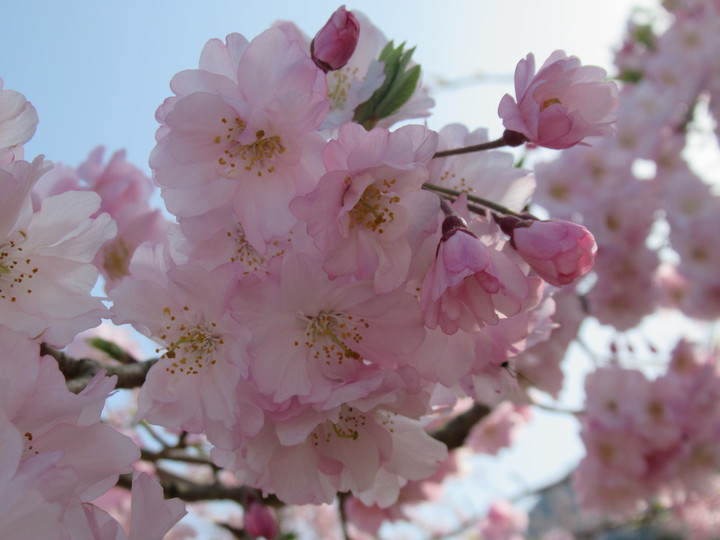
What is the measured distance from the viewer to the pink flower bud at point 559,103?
77 centimetres

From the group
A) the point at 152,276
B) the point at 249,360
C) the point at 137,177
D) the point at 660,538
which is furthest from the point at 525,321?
the point at 660,538

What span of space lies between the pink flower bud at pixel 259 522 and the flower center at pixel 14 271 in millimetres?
886

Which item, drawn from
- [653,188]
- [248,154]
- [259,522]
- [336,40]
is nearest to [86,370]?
[248,154]

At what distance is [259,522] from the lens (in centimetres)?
150

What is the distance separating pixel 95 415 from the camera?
2.19ft

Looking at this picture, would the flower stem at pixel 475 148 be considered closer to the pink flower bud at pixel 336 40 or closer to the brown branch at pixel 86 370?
the pink flower bud at pixel 336 40

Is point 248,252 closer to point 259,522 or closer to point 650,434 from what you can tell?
point 259,522

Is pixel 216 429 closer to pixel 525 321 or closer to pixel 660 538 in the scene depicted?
pixel 525 321

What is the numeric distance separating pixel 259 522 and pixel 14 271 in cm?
91

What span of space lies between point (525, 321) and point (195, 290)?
408 millimetres

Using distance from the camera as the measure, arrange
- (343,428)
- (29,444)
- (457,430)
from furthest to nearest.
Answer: (457,430), (343,428), (29,444)

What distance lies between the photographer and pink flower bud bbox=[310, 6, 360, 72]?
→ 82 cm

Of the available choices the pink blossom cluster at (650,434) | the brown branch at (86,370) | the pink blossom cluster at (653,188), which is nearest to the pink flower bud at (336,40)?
the brown branch at (86,370)

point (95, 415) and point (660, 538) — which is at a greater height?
point (95, 415)
